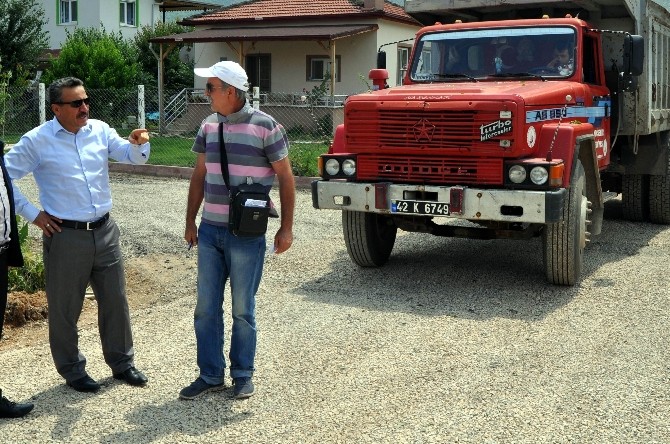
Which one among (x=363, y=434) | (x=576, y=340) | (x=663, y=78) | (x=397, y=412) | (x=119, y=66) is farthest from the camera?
(x=119, y=66)

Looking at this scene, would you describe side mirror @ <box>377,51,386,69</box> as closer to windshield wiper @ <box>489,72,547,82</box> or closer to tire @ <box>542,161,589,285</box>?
windshield wiper @ <box>489,72,547,82</box>

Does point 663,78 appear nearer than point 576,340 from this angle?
No

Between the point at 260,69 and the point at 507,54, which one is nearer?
the point at 507,54

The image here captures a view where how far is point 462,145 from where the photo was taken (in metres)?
7.62

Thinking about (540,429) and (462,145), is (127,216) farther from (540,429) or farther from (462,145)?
(540,429)

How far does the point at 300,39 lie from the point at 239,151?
24227 millimetres

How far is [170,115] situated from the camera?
2725 cm

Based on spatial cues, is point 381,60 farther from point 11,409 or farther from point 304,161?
point 11,409

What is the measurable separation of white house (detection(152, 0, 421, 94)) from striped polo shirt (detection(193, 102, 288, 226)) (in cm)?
2348

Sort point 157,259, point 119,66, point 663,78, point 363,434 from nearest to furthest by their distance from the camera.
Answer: point 363,434, point 157,259, point 663,78, point 119,66

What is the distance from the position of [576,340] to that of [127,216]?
22.3 feet

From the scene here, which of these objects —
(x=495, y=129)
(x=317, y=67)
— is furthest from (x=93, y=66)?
(x=495, y=129)

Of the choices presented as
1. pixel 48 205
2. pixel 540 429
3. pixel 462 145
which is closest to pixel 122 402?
pixel 48 205

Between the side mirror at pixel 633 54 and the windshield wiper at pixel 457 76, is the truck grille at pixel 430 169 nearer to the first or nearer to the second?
the windshield wiper at pixel 457 76
